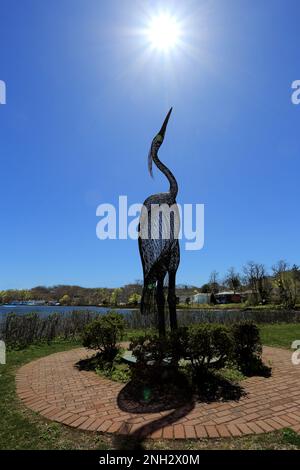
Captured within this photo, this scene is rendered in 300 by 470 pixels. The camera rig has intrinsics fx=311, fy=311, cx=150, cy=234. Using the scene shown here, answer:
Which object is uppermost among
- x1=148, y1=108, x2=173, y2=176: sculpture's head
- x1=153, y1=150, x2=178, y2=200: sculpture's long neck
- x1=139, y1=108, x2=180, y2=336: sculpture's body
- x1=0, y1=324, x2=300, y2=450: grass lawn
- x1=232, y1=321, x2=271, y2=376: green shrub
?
x1=148, y1=108, x2=173, y2=176: sculpture's head

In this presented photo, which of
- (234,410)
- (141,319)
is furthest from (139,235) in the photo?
(141,319)

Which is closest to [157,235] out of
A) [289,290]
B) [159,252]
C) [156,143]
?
[159,252]

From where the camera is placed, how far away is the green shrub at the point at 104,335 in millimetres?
7273

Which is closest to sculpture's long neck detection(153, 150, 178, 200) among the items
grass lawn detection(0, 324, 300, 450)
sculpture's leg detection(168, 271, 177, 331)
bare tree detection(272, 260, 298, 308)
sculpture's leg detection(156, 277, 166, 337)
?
sculpture's leg detection(168, 271, 177, 331)

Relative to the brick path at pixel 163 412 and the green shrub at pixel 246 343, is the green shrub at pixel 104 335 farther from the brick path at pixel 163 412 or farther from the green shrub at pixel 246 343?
the green shrub at pixel 246 343

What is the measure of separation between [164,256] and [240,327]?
87.2 inches

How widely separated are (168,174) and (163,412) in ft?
16.5

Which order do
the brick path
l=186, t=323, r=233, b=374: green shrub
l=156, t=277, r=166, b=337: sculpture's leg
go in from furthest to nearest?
l=156, t=277, r=166, b=337: sculpture's leg < l=186, t=323, r=233, b=374: green shrub < the brick path

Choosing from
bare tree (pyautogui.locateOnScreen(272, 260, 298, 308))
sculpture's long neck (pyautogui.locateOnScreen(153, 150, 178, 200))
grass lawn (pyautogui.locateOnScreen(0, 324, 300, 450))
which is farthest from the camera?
bare tree (pyautogui.locateOnScreen(272, 260, 298, 308))

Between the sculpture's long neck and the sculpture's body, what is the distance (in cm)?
37

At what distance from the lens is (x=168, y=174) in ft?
24.2

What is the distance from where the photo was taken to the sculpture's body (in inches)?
247

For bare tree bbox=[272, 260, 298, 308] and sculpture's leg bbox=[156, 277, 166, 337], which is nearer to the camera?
sculpture's leg bbox=[156, 277, 166, 337]

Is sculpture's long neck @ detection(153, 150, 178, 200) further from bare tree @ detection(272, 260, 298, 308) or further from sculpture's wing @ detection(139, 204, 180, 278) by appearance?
bare tree @ detection(272, 260, 298, 308)
